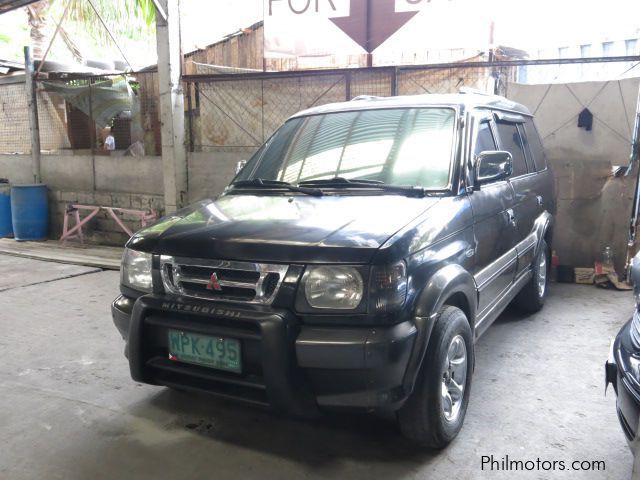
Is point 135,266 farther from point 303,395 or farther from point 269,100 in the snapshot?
point 269,100

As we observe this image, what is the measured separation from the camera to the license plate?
2443mm

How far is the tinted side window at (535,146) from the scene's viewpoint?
4701mm

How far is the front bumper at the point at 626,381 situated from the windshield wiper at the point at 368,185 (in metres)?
1.14

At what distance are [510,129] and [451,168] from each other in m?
1.43

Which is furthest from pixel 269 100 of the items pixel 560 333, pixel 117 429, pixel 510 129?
pixel 117 429

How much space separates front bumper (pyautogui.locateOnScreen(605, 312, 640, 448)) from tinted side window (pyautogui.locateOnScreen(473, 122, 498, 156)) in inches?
54.5

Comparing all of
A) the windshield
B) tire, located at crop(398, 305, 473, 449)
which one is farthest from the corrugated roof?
tire, located at crop(398, 305, 473, 449)

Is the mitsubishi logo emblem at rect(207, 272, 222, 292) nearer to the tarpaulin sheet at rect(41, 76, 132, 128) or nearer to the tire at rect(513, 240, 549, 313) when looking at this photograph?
the tire at rect(513, 240, 549, 313)

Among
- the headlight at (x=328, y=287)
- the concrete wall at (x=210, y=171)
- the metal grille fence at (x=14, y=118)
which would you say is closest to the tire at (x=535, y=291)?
the headlight at (x=328, y=287)

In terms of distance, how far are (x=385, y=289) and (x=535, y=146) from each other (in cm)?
316

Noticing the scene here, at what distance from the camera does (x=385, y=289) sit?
7.54 feet

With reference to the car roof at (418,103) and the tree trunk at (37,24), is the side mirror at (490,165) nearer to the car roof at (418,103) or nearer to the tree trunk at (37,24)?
the car roof at (418,103)

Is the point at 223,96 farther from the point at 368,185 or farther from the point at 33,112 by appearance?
the point at 368,185

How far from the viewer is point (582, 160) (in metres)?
6.00
